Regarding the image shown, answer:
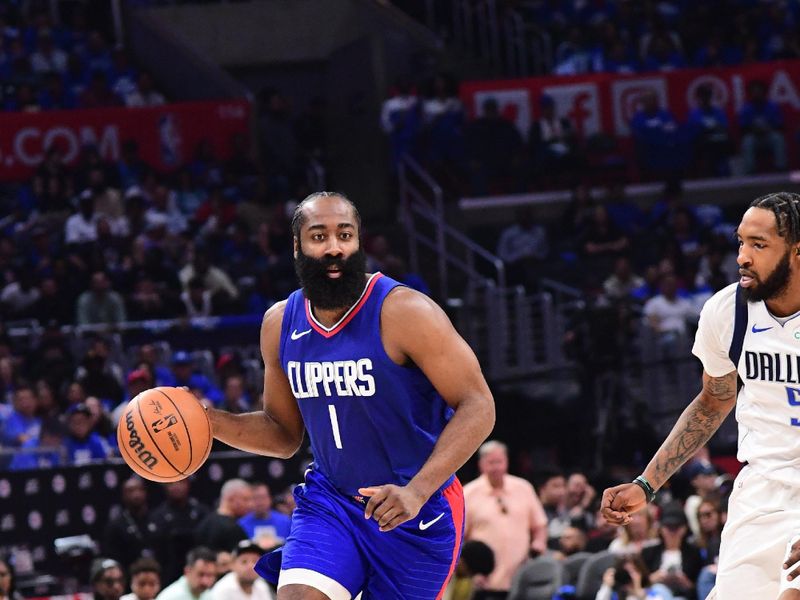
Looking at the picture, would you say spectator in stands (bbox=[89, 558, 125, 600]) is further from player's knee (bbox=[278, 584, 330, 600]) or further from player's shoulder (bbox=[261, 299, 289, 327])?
player's knee (bbox=[278, 584, 330, 600])

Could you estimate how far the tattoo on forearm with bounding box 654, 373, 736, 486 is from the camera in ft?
19.0

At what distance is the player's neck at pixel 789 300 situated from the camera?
5.41 meters

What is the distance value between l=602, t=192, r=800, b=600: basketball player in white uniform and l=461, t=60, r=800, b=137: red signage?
47.3 feet

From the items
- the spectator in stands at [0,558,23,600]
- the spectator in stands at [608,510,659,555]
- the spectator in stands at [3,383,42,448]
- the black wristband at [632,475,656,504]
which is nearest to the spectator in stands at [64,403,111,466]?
the spectator in stands at [3,383,42,448]

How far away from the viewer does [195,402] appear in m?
6.00

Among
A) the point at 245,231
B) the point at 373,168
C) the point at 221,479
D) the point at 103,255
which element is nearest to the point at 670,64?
the point at 373,168

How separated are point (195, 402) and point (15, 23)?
16.3m

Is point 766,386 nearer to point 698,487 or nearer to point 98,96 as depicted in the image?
point 698,487

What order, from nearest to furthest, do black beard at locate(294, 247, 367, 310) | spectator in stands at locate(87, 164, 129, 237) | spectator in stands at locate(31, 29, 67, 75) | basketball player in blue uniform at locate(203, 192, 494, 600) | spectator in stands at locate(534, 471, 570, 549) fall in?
basketball player in blue uniform at locate(203, 192, 494, 600), black beard at locate(294, 247, 367, 310), spectator in stands at locate(534, 471, 570, 549), spectator in stands at locate(87, 164, 129, 237), spectator in stands at locate(31, 29, 67, 75)

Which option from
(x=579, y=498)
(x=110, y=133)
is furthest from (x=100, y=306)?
(x=579, y=498)

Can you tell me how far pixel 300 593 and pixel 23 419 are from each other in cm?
858

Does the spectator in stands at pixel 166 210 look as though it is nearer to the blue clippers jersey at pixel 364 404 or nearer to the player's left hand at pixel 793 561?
the blue clippers jersey at pixel 364 404

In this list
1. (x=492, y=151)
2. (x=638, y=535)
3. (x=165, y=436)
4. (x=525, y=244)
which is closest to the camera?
(x=165, y=436)

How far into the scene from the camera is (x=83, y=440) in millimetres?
12969
